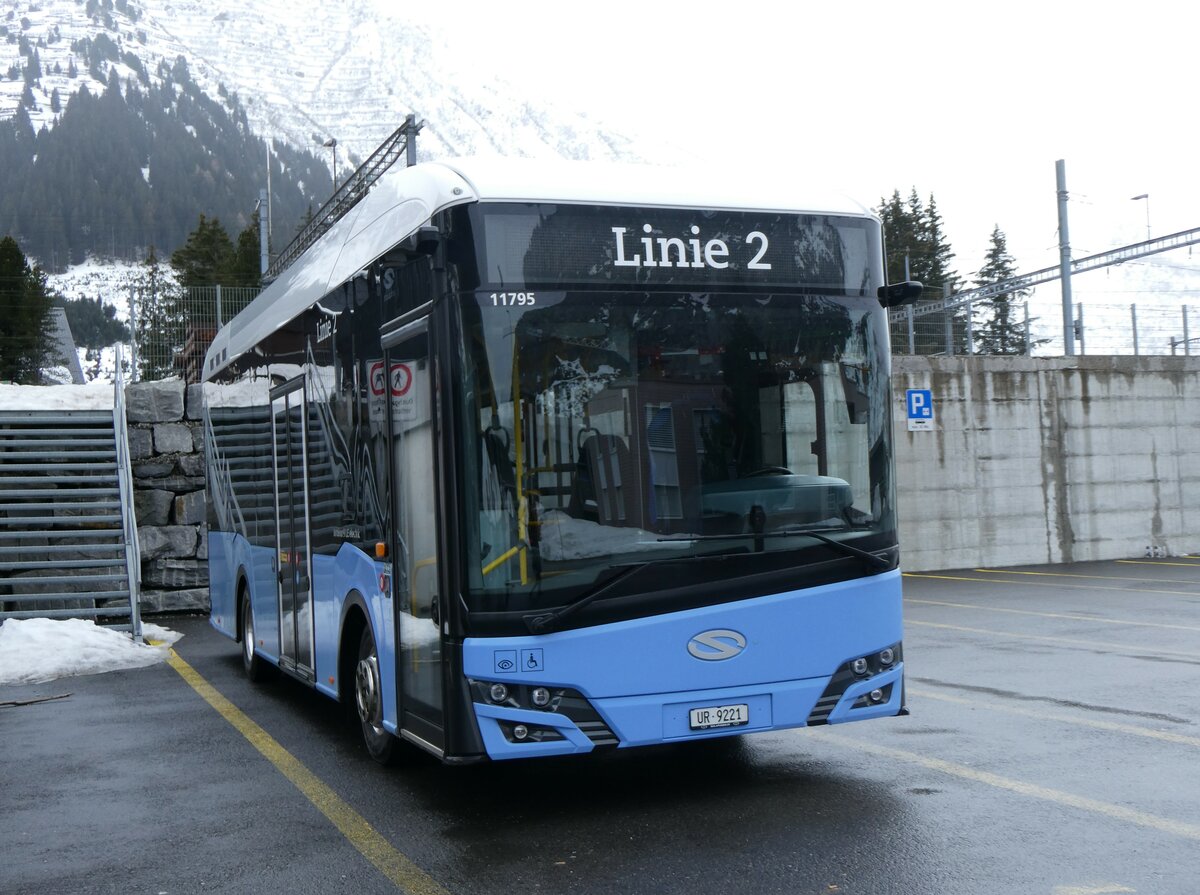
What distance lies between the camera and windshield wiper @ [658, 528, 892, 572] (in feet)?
20.2

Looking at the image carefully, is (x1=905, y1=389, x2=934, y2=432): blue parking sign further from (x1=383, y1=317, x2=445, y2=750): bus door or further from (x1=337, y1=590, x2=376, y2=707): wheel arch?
(x1=383, y1=317, x2=445, y2=750): bus door

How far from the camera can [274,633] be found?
33.4ft

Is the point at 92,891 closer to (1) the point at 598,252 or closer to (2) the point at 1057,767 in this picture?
(1) the point at 598,252

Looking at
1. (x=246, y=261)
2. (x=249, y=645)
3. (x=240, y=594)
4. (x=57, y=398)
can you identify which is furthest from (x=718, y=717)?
(x=246, y=261)

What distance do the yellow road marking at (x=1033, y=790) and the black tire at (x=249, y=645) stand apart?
5.16 metres

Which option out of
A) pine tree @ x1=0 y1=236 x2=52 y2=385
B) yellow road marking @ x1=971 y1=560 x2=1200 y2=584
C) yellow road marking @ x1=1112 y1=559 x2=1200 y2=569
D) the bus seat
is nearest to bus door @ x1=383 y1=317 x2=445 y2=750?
the bus seat

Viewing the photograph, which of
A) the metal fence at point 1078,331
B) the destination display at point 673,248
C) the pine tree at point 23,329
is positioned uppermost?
the pine tree at point 23,329

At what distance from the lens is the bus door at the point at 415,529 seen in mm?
6203

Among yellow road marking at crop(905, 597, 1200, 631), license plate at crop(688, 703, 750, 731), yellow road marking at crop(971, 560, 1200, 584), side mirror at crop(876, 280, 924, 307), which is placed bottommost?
yellow road marking at crop(971, 560, 1200, 584)

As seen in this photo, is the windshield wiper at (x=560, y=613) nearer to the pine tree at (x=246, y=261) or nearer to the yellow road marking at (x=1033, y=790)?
the yellow road marking at (x=1033, y=790)

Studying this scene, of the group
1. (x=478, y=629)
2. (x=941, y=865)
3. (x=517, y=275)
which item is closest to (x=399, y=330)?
(x=517, y=275)

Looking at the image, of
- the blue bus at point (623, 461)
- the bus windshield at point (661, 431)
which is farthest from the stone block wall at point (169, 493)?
the bus windshield at point (661, 431)

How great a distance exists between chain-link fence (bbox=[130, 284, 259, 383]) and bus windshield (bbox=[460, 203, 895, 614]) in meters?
16.5

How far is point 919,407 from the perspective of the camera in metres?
21.3
